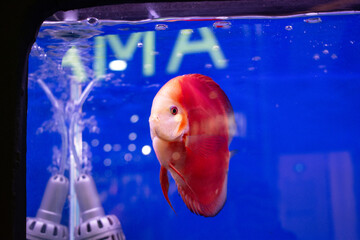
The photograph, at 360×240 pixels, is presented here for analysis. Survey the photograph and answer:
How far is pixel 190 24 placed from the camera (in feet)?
10.1

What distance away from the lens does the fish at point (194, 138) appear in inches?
64.0

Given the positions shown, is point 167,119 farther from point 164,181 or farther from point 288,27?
point 288,27

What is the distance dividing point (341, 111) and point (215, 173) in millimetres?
3351

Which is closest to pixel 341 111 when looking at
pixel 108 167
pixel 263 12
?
pixel 263 12

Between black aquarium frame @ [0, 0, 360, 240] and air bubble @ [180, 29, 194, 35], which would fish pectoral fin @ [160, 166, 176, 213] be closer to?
black aquarium frame @ [0, 0, 360, 240]

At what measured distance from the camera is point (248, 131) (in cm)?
415

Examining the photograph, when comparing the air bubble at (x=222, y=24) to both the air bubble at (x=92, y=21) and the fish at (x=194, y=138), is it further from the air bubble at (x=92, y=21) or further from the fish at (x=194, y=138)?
the fish at (x=194, y=138)

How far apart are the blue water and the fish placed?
177 centimetres

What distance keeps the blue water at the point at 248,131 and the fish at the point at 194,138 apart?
177 cm

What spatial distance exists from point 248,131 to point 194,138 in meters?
2.62

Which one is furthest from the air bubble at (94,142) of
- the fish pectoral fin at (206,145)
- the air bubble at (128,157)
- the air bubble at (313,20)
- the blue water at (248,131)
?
the air bubble at (313,20)

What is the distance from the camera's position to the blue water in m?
3.74

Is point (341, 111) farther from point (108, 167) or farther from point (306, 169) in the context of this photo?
point (108, 167)

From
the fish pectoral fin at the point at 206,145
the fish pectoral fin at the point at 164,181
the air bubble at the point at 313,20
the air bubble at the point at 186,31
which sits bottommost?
the fish pectoral fin at the point at 164,181
